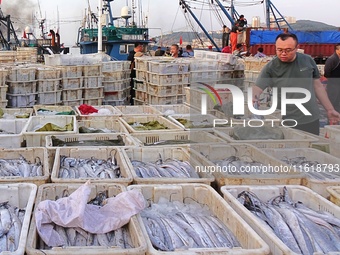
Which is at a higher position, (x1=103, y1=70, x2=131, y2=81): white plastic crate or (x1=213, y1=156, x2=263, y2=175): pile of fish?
(x1=103, y1=70, x2=131, y2=81): white plastic crate

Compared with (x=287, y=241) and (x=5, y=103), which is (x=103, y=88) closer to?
(x=5, y=103)

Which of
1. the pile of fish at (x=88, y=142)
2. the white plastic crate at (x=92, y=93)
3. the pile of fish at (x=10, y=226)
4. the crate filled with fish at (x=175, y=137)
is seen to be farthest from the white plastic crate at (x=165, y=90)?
the pile of fish at (x=10, y=226)

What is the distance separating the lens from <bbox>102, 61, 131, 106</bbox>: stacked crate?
1126cm

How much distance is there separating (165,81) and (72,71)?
2.13 m

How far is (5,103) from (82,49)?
2120 cm

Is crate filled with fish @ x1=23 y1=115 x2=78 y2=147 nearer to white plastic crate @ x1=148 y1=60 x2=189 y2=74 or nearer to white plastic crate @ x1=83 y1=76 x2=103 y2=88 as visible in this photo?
white plastic crate @ x1=83 y1=76 x2=103 y2=88

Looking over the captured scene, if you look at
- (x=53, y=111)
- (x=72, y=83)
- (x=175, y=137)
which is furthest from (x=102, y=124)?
(x=72, y=83)

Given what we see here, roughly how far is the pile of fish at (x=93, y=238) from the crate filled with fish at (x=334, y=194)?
1.68m

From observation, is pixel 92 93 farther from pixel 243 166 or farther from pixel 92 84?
pixel 243 166

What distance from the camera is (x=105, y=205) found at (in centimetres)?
331

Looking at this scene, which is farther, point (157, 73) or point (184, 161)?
point (157, 73)

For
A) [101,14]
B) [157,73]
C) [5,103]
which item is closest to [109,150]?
[5,103]

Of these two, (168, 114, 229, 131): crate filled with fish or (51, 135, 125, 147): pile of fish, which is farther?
(168, 114, 229, 131): crate filled with fish

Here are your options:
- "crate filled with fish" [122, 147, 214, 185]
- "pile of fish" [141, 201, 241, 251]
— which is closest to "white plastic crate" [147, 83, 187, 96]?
"crate filled with fish" [122, 147, 214, 185]
